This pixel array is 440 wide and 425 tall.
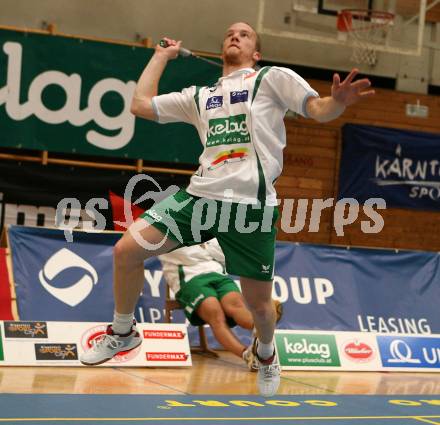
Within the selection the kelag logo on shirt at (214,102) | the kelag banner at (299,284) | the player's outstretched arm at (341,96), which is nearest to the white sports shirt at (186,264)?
the kelag banner at (299,284)

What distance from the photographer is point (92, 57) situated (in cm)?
1098

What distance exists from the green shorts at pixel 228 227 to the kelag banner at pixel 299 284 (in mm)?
3939

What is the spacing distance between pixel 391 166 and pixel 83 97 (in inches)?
204

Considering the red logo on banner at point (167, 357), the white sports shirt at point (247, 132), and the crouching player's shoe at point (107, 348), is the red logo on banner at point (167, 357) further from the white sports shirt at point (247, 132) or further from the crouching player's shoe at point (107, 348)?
the white sports shirt at point (247, 132)

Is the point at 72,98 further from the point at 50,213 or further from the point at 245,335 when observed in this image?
the point at 245,335

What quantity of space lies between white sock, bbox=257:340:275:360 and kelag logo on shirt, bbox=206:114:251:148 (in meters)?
1.32

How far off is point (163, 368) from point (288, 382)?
1148mm

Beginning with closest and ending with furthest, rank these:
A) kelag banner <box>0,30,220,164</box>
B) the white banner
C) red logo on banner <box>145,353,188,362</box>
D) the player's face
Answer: the player's face → the white banner → red logo on banner <box>145,353,188,362</box> → kelag banner <box>0,30,220,164</box>

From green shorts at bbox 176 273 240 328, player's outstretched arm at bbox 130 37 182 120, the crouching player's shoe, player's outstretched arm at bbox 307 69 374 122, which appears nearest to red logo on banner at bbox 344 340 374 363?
green shorts at bbox 176 273 240 328

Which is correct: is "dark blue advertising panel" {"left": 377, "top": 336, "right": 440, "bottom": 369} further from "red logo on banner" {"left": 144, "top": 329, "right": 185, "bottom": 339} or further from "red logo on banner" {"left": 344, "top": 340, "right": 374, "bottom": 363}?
"red logo on banner" {"left": 144, "top": 329, "right": 185, "bottom": 339}

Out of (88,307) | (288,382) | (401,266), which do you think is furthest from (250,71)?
(401,266)

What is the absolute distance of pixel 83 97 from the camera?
1091 cm

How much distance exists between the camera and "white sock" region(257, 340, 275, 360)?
5438 mm

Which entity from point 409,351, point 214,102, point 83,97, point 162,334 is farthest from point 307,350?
point 83,97
